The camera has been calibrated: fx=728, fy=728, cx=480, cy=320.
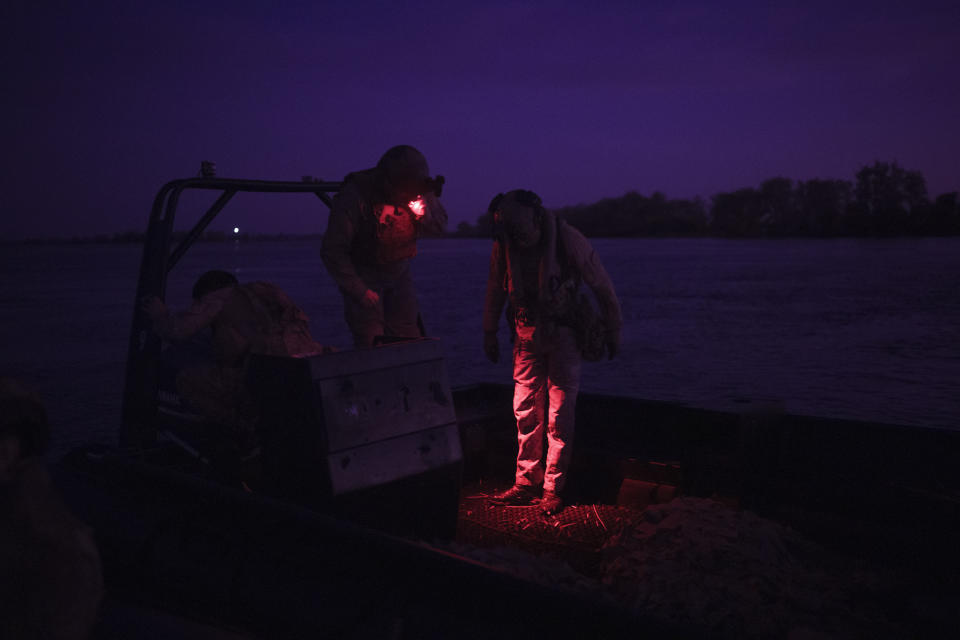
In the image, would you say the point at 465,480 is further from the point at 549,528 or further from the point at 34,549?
the point at 34,549

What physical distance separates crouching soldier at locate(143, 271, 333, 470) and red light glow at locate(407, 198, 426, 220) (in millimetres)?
851

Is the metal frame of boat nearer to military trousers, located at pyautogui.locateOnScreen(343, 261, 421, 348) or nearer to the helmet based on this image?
military trousers, located at pyautogui.locateOnScreen(343, 261, 421, 348)

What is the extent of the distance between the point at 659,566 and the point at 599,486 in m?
1.37

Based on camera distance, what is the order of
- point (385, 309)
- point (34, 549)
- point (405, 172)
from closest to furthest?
point (34, 549), point (405, 172), point (385, 309)

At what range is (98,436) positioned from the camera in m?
10.2

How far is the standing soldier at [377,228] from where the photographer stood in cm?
382

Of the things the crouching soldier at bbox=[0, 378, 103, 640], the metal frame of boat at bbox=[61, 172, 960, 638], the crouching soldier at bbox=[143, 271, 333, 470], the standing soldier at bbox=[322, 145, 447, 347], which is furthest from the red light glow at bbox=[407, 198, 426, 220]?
the crouching soldier at bbox=[0, 378, 103, 640]

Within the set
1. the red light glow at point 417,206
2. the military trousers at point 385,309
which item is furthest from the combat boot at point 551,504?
the red light glow at point 417,206

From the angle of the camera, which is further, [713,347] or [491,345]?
[713,347]

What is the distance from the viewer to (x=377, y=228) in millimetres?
4043

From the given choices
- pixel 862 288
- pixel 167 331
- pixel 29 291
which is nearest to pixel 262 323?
pixel 167 331

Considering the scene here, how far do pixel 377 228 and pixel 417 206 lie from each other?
0.26 metres

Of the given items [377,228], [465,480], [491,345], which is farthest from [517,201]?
[465,480]

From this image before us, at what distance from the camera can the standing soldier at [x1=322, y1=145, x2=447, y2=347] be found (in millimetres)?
3820
